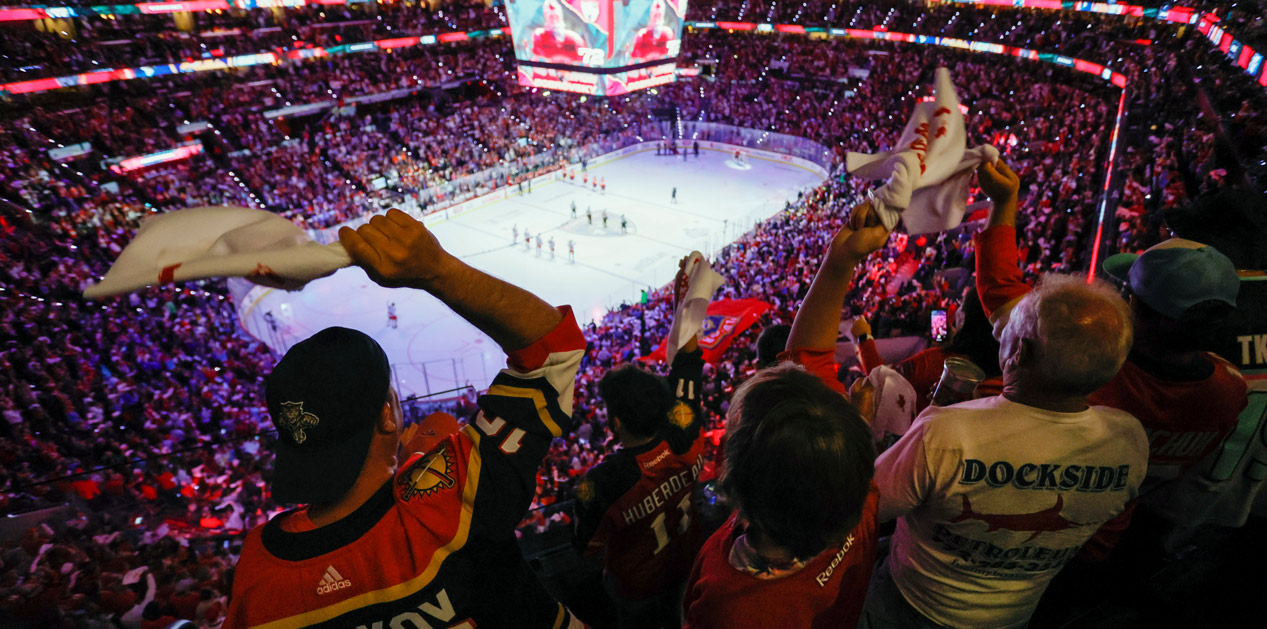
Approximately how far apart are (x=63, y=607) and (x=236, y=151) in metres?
25.9

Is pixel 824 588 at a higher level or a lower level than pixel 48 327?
higher

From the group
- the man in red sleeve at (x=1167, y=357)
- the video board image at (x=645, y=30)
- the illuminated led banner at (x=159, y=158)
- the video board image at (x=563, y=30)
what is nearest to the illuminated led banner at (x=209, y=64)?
the illuminated led banner at (x=159, y=158)

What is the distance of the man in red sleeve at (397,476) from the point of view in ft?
4.59

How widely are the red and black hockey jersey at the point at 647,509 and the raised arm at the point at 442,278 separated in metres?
0.99

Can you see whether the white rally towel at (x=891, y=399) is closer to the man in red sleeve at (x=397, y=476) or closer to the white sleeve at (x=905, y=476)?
the white sleeve at (x=905, y=476)

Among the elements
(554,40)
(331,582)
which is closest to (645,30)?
(554,40)

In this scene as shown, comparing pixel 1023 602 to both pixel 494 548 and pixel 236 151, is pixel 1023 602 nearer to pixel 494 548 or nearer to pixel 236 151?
pixel 494 548

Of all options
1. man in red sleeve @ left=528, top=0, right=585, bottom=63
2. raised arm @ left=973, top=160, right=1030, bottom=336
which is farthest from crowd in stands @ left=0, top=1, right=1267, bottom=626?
man in red sleeve @ left=528, top=0, right=585, bottom=63

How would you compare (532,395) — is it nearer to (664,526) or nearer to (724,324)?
(664,526)

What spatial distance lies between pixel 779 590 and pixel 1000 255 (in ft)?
6.31

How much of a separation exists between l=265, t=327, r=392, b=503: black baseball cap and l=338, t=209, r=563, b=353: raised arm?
196mm

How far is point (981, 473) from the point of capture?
1698mm

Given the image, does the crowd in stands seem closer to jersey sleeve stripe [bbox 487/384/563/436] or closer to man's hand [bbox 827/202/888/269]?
man's hand [bbox 827/202/888/269]

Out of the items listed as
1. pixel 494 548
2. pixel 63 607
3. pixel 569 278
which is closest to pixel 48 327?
pixel 63 607
